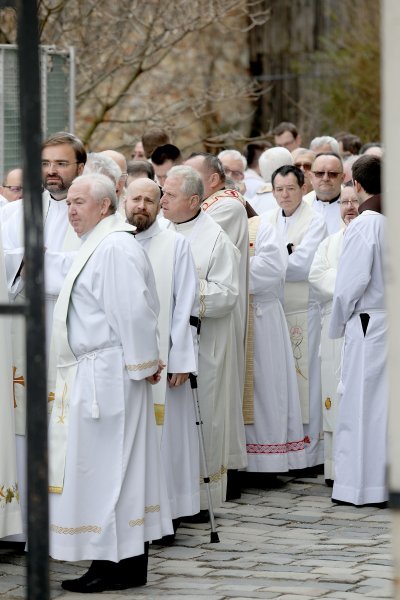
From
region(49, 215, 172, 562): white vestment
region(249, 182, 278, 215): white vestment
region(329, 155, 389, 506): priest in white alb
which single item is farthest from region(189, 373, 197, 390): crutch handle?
region(249, 182, 278, 215): white vestment

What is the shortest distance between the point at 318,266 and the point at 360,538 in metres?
2.31

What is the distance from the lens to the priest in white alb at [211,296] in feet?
25.8

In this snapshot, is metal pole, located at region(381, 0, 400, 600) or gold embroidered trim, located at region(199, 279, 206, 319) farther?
gold embroidered trim, located at region(199, 279, 206, 319)

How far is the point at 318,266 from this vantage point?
9227 millimetres

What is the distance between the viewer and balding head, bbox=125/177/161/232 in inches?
285

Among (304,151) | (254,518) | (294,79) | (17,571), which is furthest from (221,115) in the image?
(17,571)

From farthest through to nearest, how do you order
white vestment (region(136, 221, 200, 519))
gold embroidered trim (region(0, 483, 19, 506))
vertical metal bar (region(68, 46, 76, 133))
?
vertical metal bar (region(68, 46, 76, 133)) → white vestment (region(136, 221, 200, 519)) → gold embroidered trim (region(0, 483, 19, 506))

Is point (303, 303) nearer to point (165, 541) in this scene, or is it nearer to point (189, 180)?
point (189, 180)

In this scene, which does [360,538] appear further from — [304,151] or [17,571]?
[304,151]

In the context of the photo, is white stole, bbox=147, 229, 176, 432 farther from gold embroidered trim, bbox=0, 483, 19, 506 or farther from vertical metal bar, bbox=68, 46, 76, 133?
vertical metal bar, bbox=68, 46, 76, 133

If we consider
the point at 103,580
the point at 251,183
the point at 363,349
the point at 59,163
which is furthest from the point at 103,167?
the point at 251,183

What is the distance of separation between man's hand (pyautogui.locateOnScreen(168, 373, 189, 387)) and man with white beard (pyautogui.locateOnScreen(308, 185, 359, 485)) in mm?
1975

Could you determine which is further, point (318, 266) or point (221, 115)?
point (221, 115)

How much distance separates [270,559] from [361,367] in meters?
1.80
